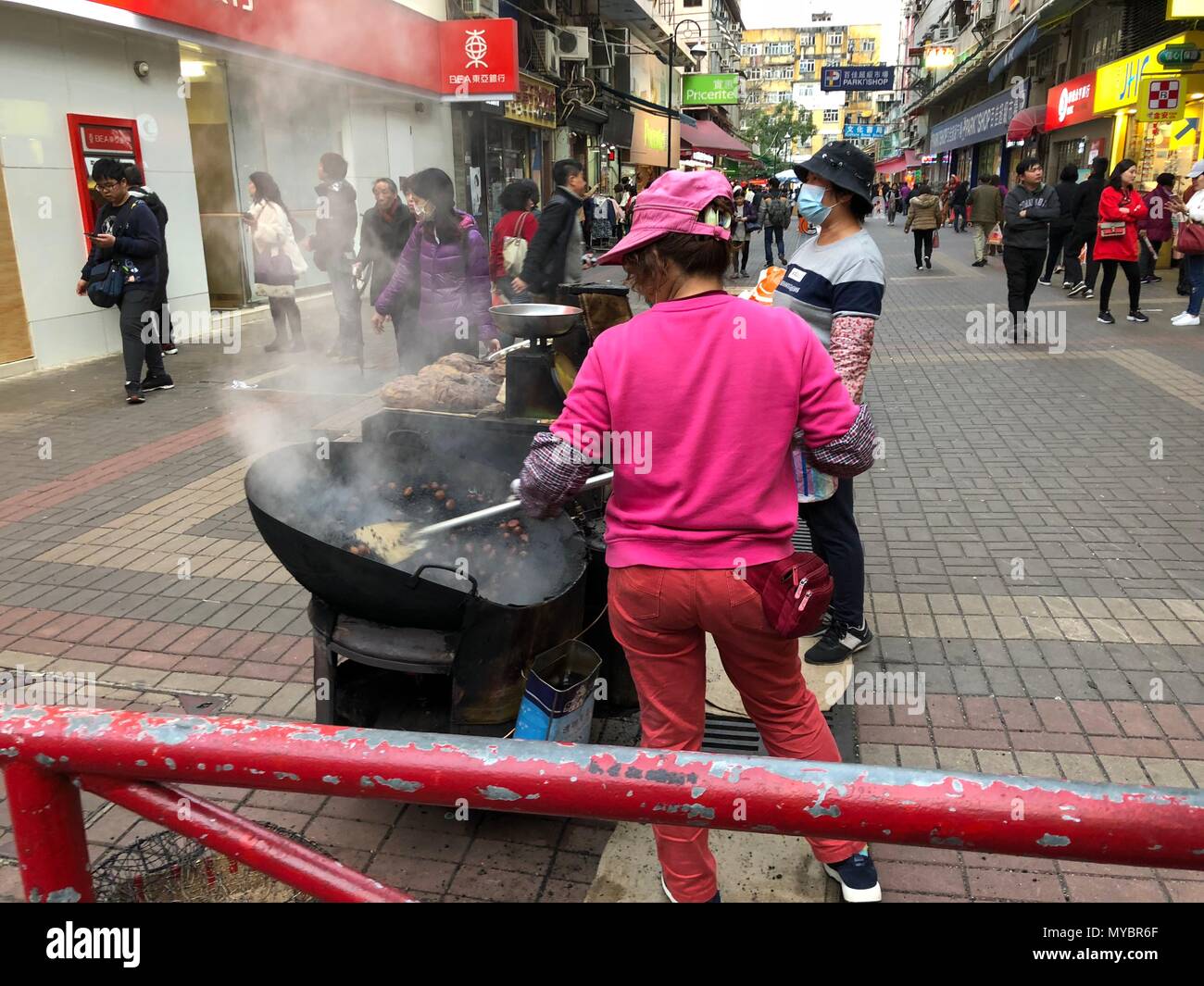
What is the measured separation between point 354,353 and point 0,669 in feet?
21.8

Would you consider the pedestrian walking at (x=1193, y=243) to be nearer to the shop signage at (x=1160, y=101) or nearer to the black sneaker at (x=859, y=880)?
the shop signage at (x=1160, y=101)

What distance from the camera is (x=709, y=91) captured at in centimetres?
4538

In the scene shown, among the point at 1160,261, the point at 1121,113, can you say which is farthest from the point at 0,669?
the point at 1121,113

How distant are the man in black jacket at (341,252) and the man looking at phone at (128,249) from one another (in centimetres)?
185

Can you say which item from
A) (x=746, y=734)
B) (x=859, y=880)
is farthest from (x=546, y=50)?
(x=859, y=880)

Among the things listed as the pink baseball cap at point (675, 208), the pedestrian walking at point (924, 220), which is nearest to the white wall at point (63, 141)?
the pink baseball cap at point (675, 208)

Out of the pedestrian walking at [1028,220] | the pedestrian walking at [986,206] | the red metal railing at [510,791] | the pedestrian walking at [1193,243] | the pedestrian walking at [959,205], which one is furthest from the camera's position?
the pedestrian walking at [959,205]

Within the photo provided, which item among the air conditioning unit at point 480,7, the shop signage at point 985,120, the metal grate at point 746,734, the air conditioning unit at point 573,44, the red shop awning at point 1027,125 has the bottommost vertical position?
the metal grate at point 746,734

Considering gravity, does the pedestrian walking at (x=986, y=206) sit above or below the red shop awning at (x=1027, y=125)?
below

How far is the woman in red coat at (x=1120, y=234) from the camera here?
1120 cm

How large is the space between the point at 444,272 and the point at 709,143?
121 feet

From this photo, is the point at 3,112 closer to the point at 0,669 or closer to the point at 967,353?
the point at 0,669

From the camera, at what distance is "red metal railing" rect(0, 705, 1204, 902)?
122cm

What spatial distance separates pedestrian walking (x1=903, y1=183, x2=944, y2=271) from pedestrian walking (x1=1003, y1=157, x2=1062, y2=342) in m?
8.26
